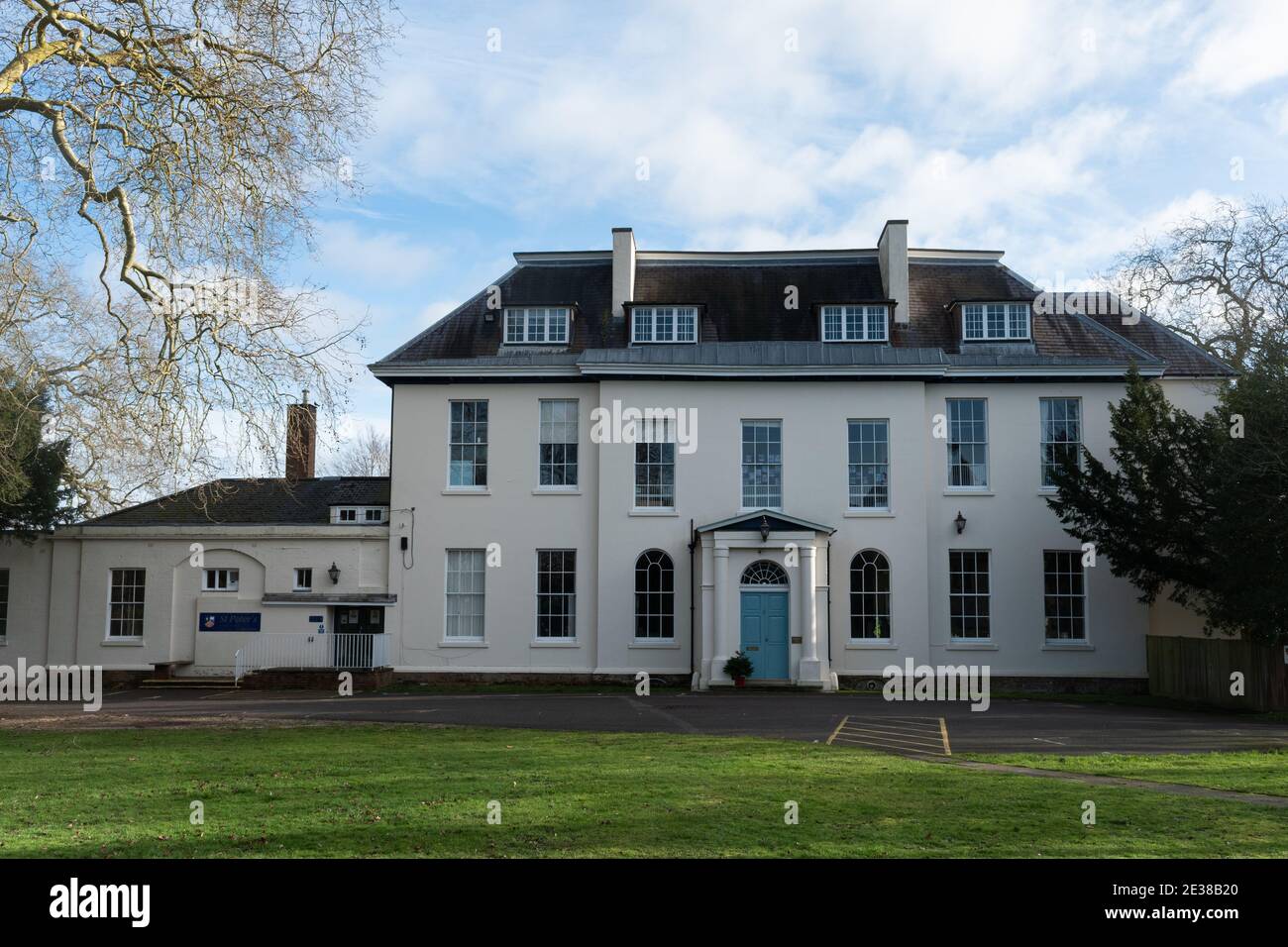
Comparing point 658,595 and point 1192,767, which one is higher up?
point 658,595

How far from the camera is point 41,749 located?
15.7m

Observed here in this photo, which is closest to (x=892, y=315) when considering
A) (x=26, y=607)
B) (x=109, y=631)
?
(x=109, y=631)

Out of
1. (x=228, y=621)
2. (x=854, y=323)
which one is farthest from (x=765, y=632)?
(x=228, y=621)

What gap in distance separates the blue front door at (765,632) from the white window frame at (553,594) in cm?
469

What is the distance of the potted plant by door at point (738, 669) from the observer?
27.2m

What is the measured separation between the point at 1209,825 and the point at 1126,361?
21909 mm

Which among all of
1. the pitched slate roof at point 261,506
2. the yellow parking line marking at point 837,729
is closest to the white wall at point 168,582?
the pitched slate roof at point 261,506

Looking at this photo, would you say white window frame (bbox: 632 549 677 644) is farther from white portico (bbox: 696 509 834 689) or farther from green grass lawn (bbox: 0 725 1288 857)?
green grass lawn (bbox: 0 725 1288 857)

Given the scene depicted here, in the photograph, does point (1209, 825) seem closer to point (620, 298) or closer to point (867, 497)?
point (867, 497)

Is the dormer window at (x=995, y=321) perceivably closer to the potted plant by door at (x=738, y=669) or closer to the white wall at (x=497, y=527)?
the white wall at (x=497, y=527)

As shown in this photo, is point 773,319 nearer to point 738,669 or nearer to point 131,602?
point 738,669

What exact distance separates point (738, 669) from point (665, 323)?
991cm

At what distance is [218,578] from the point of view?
3059cm

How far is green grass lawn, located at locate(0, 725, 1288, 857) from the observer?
29.3 ft
